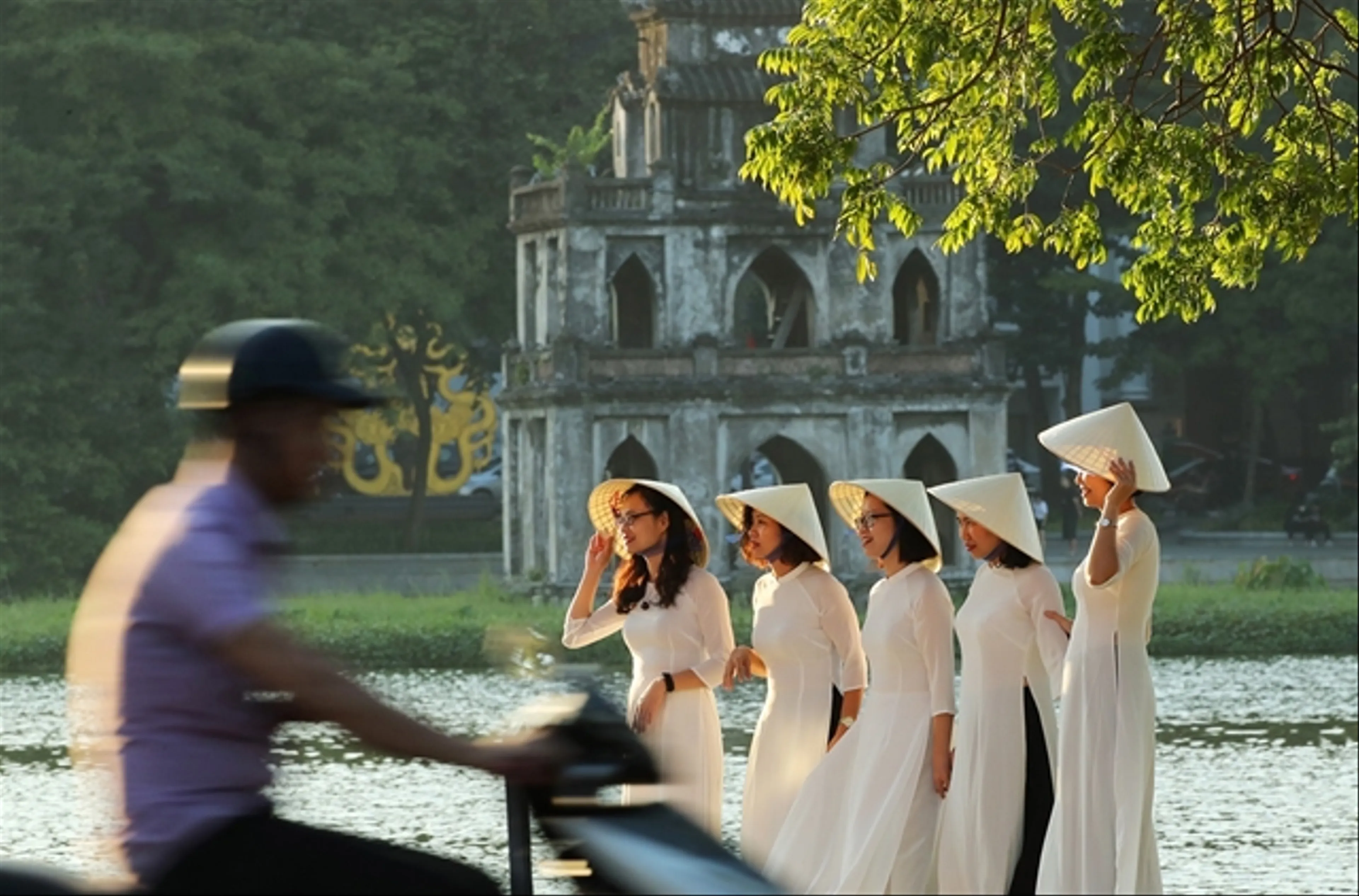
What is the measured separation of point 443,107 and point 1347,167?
3281 cm

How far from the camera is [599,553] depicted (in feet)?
34.0

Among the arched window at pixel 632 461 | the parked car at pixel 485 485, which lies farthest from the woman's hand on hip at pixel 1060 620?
the parked car at pixel 485 485

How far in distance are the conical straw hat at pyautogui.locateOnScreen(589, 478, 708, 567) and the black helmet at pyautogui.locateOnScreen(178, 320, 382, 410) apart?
17.3 ft

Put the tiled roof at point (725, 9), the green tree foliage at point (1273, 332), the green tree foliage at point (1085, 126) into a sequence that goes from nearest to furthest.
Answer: the green tree foliage at point (1085, 126) → the tiled roof at point (725, 9) → the green tree foliage at point (1273, 332)

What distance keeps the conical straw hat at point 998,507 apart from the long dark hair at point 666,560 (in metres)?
0.88

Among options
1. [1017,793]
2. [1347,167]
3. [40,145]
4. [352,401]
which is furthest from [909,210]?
[40,145]

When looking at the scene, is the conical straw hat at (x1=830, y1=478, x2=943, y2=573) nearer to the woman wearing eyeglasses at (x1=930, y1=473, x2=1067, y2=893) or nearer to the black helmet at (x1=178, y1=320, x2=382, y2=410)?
the woman wearing eyeglasses at (x1=930, y1=473, x2=1067, y2=893)

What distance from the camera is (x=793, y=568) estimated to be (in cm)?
1012

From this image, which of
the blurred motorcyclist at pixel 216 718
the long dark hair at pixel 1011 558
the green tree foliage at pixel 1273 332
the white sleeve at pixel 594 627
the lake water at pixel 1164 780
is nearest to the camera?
the blurred motorcyclist at pixel 216 718

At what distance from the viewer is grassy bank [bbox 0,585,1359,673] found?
3042cm

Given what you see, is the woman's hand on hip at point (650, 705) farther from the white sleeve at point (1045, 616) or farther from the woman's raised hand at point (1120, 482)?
the woman's raised hand at point (1120, 482)

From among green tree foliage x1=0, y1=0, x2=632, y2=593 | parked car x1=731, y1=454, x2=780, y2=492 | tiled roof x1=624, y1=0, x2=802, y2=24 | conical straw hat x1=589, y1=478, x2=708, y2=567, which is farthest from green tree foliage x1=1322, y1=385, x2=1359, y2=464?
conical straw hat x1=589, y1=478, x2=708, y2=567

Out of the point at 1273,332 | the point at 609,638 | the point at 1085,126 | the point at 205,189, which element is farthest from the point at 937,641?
the point at 1273,332

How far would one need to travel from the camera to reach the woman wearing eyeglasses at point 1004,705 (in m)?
9.59
